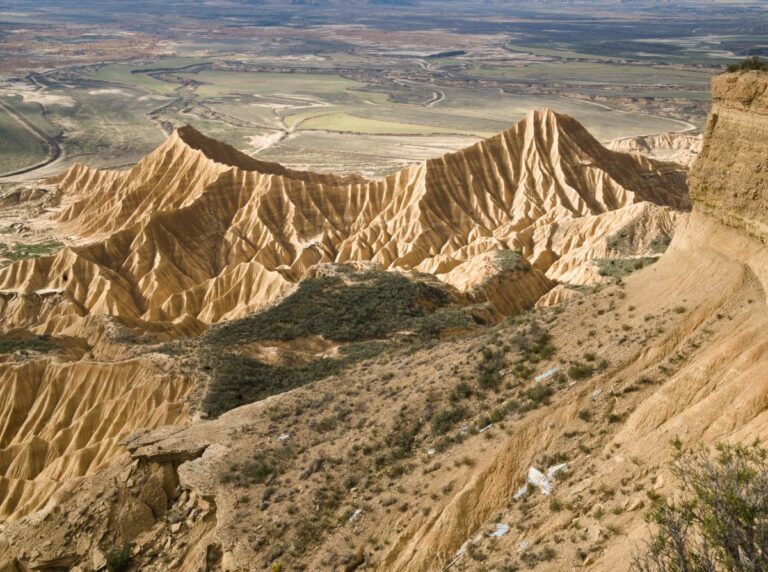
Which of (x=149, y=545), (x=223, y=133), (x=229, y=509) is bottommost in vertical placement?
(x=223, y=133)

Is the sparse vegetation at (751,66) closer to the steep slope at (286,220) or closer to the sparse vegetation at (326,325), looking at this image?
the sparse vegetation at (326,325)

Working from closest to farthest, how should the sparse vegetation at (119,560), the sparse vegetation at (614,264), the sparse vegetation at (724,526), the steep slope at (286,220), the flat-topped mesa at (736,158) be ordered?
1. the sparse vegetation at (724,526)
2. the sparse vegetation at (119,560)
3. the flat-topped mesa at (736,158)
4. the sparse vegetation at (614,264)
5. the steep slope at (286,220)

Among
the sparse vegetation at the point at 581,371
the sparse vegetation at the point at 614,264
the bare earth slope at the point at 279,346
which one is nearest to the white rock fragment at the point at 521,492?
the bare earth slope at the point at 279,346

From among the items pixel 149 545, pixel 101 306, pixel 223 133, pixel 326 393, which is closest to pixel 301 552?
pixel 149 545

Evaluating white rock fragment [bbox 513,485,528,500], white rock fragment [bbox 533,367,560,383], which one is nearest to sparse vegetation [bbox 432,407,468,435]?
white rock fragment [bbox 533,367,560,383]

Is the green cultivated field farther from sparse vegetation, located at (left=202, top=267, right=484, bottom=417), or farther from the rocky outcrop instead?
the rocky outcrop

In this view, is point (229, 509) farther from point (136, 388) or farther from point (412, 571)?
point (136, 388)
